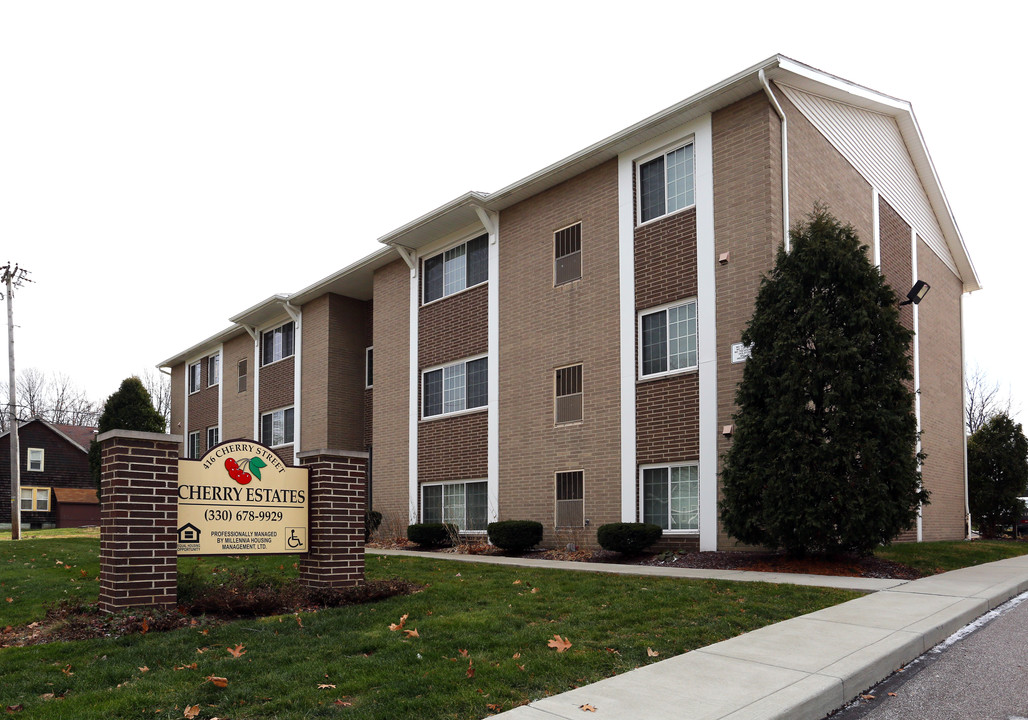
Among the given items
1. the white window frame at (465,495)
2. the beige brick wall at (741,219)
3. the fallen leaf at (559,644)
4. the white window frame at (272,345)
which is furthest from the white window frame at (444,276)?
the fallen leaf at (559,644)

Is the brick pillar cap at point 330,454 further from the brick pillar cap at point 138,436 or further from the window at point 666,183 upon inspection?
the window at point 666,183

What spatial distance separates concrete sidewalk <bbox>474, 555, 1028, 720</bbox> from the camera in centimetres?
533

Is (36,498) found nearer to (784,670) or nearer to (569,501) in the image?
(569,501)

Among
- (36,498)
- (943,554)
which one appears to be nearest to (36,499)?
(36,498)

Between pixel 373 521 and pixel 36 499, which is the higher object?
pixel 373 521

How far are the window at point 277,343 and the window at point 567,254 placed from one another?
1376cm

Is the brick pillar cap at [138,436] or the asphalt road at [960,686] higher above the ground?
the brick pillar cap at [138,436]

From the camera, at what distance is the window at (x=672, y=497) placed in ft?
51.4

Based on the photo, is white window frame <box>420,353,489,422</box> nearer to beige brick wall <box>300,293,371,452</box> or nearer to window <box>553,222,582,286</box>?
window <box>553,222,582,286</box>

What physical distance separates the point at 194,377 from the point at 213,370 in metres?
2.53

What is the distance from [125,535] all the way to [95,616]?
2.52ft

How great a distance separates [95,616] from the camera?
310 inches

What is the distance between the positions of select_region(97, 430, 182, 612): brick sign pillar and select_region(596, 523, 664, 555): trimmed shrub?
885 centimetres

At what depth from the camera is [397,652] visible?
6711mm
